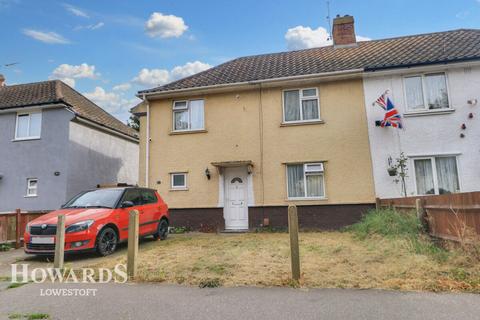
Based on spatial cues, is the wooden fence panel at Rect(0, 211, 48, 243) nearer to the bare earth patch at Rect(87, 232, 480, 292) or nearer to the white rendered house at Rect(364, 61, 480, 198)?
the bare earth patch at Rect(87, 232, 480, 292)

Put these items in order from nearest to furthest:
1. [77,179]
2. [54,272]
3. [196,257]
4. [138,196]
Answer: [54,272]
[196,257]
[138,196]
[77,179]

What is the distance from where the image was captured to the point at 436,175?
36.4 ft

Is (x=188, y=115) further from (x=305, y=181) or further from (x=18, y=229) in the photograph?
(x=18, y=229)

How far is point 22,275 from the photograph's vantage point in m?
5.86

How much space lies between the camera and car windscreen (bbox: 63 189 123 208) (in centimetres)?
815

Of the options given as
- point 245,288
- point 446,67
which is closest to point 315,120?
point 446,67

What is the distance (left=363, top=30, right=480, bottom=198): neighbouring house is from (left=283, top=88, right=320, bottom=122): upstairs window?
6.24 feet

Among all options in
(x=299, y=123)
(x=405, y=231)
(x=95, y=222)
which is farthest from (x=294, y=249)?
(x=299, y=123)

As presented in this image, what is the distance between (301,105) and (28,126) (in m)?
12.9

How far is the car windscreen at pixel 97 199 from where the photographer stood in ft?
26.7

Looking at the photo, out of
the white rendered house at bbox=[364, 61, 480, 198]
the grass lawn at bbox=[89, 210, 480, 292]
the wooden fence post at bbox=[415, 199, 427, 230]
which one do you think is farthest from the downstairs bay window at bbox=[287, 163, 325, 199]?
the wooden fence post at bbox=[415, 199, 427, 230]

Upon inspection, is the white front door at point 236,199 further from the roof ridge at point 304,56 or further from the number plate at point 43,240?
the number plate at point 43,240

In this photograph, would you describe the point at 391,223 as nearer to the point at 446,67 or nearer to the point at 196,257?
the point at 196,257

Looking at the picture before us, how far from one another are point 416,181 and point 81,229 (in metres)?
10.7
